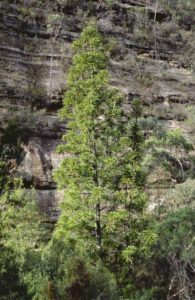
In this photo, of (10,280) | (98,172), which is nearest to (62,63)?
(98,172)

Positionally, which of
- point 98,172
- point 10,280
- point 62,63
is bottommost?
point 62,63

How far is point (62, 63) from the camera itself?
142ft

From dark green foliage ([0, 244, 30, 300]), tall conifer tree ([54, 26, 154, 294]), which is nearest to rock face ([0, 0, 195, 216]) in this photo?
tall conifer tree ([54, 26, 154, 294])

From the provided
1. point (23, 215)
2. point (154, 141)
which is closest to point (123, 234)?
point (23, 215)

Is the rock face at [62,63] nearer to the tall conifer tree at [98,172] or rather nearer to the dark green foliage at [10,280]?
the tall conifer tree at [98,172]

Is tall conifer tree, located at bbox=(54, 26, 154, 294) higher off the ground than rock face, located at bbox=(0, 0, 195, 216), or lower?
higher

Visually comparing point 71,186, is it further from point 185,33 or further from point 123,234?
point 185,33

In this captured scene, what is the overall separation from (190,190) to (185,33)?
103 ft

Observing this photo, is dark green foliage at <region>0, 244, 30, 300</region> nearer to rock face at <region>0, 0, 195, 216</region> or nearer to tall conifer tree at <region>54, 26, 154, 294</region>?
tall conifer tree at <region>54, 26, 154, 294</region>

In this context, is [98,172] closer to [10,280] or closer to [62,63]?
[10,280]

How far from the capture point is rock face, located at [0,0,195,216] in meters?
34.8

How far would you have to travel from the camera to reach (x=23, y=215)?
21.2 m

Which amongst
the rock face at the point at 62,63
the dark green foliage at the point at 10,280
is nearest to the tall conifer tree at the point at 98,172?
the dark green foliage at the point at 10,280

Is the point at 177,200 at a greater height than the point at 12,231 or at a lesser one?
lesser
